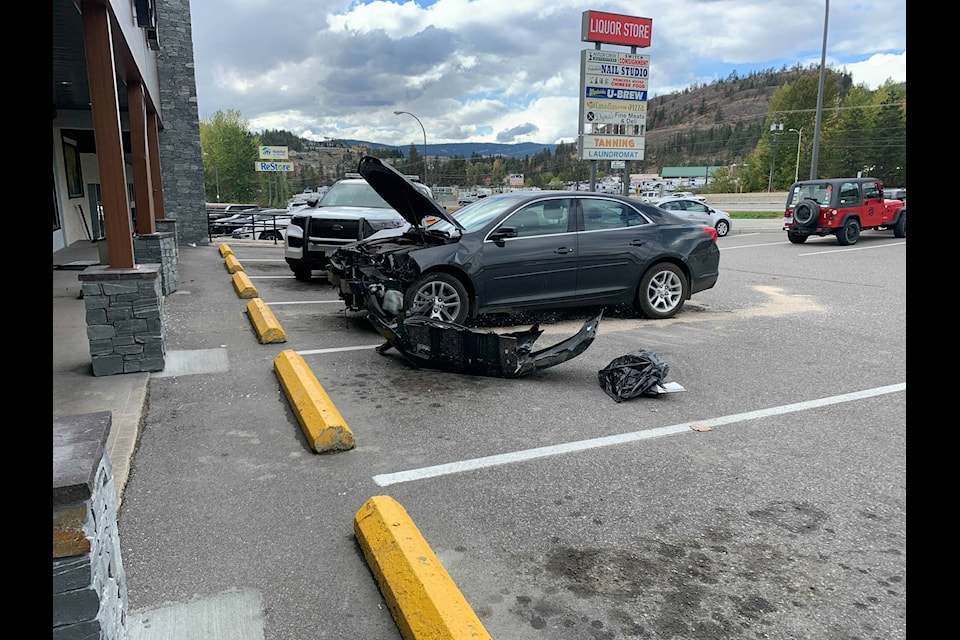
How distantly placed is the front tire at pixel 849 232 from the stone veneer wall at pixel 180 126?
62.4ft

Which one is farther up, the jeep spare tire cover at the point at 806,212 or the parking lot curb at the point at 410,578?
the jeep spare tire cover at the point at 806,212

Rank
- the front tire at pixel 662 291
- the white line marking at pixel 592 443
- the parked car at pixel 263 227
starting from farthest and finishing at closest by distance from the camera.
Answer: the parked car at pixel 263 227, the front tire at pixel 662 291, the white line marking at pixel 592 443

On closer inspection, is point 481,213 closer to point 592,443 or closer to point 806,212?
point 592,443

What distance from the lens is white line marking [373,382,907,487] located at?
4.08m

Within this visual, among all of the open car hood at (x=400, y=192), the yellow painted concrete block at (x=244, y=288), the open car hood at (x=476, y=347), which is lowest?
the open car hood at (x=476, y=347)

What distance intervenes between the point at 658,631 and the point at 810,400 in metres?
3.68

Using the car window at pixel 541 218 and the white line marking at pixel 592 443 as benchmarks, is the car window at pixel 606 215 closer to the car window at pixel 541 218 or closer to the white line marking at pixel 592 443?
the car window at pixel 541 218

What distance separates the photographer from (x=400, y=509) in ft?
10.9

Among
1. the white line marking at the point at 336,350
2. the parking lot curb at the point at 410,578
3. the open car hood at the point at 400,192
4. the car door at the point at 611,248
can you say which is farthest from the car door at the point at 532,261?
the parking lot curb at the point at 410,578

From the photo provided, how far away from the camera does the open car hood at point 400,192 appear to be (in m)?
7.14

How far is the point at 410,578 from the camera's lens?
2787mm

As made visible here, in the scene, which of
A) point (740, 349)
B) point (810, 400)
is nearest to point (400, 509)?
point (810, 400)

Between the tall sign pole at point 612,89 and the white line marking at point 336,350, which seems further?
the tall sign pole at point 612,89
